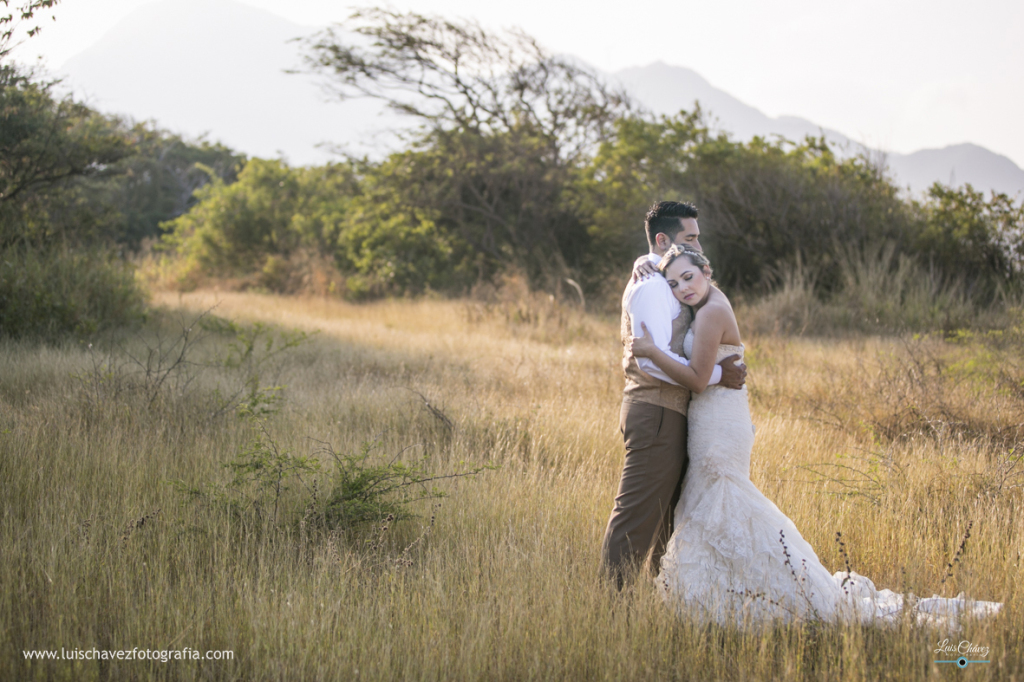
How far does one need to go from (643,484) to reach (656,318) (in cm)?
84

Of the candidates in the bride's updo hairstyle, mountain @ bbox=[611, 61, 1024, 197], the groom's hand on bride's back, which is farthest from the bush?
mountain @ bbox=[611, 61, 1024, 197]

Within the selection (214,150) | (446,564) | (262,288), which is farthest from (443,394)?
(214,150)

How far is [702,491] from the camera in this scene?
124 inches

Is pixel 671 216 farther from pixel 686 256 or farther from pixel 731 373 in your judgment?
pixel 731 373

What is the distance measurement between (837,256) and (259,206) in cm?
1981

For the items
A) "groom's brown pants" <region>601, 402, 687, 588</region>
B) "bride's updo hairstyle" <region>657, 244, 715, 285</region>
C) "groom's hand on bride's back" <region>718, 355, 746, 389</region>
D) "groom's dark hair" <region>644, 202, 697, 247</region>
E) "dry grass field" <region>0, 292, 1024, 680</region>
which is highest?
"groom's dark hair" <region>644, 202, 697, 247</region>

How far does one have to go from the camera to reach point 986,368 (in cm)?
717

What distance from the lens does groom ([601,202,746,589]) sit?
3168mm

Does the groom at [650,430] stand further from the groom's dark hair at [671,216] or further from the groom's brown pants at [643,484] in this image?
the groom's dark hair at [671,216]

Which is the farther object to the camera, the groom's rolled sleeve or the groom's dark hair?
the groom's dark hair

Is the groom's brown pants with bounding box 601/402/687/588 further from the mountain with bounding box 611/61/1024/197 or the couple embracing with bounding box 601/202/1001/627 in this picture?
the mountain with bounding box 611/61/1024/197

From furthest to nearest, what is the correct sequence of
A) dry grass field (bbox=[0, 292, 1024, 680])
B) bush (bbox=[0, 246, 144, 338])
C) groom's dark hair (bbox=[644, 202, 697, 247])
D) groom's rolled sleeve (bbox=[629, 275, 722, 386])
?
bush (bbox=[0, 246, 144, 338]) < groom's dark hair (bbox=[644, 202, 697, 247]) < groom's rolled sleeve (bbox=[629, 275, 722, 386]) < dry grass field (bbox=[0, 292, 1024, 680])

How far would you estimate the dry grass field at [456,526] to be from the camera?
280 cm

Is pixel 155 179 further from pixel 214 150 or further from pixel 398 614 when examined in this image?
pixel 398 614
